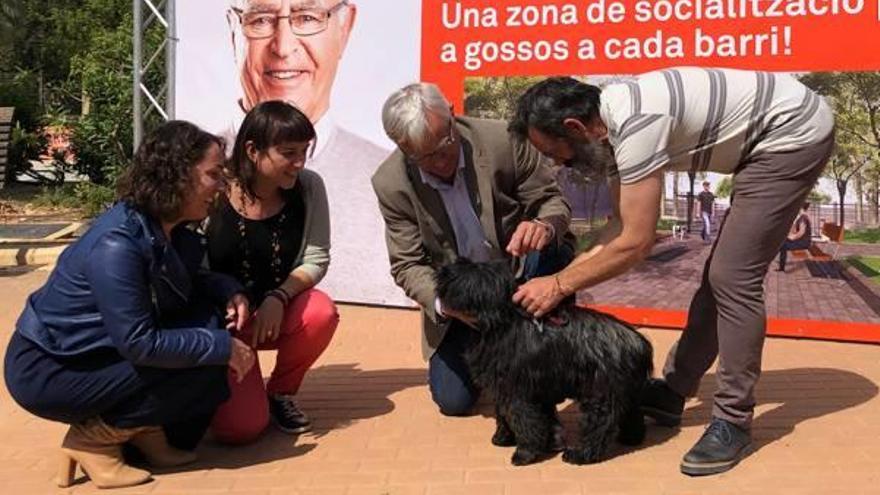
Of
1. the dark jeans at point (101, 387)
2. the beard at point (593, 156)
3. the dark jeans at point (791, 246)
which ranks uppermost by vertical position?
the beard at point (593, 156)

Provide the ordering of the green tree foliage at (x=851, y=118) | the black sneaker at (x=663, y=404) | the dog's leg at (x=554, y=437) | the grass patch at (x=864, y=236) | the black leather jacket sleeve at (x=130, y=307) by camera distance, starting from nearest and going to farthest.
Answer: the black leather jacket sleeve at (x=130, y=307) < the dog's leg at (x=554, y=437) < the black sneaker at (x=663, y=404) < the green tree foliage at (x=851, y=118) < the grass patch at (x=864, y=236)

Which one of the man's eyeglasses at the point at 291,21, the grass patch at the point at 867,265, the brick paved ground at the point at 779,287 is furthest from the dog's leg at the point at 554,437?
the man's eyeglasses at the point at 291,21

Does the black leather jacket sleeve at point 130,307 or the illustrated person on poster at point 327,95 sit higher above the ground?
the illustrated person on poster at point 327,95

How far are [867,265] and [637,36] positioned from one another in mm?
1917

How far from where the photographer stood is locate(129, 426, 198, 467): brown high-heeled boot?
358 centimetres

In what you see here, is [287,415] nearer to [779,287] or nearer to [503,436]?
[503,436]

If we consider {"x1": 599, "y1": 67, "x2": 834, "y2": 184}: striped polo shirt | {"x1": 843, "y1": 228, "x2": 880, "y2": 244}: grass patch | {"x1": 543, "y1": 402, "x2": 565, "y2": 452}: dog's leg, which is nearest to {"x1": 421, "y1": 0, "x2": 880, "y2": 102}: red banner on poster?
{"x1": 843, "y1": 228, "x2": 880, "y2": 244}: grass patch

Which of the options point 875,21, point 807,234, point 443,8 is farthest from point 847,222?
point 443,8

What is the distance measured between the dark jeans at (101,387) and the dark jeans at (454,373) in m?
1.22

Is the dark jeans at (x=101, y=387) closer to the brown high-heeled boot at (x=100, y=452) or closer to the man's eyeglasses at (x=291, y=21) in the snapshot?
the brown high-heeled boot at (x=100, y=452)

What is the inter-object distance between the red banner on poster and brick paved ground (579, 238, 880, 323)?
3.71 feet

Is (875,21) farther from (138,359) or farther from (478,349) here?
(138,359)

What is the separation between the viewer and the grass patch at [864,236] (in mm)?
5344

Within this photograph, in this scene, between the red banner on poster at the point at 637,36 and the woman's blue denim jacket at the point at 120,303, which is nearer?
the woman's blue denim jacket at the point at 120,303
